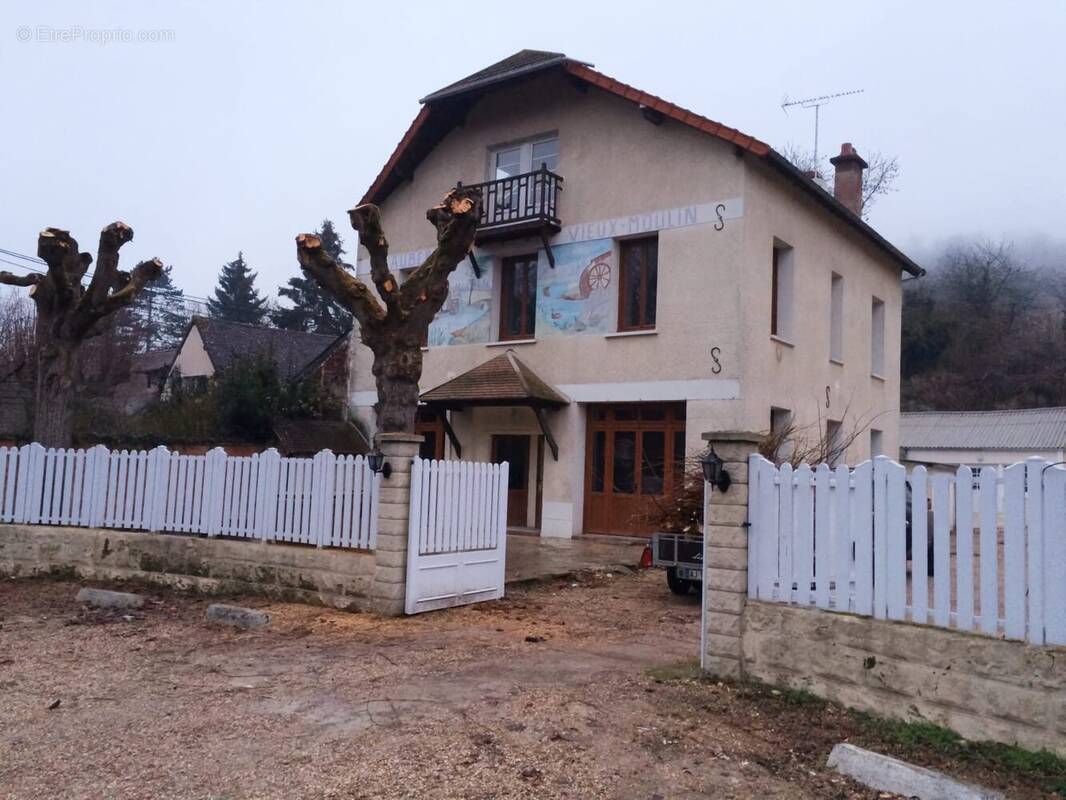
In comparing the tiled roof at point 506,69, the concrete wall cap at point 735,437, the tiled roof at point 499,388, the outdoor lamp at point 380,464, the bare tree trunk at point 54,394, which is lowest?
the outdoor lamp at point 380,464

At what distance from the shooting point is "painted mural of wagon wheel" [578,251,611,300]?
17656mm

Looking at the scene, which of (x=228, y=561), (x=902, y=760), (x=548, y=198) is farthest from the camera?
(x=548, y=198)

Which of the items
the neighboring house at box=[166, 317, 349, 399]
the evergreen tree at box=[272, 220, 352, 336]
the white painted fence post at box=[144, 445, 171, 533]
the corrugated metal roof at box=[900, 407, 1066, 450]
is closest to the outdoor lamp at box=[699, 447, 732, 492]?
the white painted fence post at box=[144, 445, 171, 533]

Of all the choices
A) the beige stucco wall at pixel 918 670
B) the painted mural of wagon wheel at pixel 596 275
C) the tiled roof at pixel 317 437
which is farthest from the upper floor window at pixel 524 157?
the beige stucco wall at pixel 918 670

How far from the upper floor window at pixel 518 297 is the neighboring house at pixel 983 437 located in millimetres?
17813

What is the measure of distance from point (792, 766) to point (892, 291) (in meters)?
20.4

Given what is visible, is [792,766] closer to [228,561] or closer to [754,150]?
[228,561]

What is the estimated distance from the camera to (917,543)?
543 centimetres

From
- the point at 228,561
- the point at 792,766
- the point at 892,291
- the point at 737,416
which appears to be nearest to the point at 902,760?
the point at 792,766

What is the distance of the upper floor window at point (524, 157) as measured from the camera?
62.5ft

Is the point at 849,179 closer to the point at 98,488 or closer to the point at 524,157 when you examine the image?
the point at 524,157

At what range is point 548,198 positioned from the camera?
1830cm

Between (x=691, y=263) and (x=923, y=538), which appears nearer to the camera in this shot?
(x=923, y=538)

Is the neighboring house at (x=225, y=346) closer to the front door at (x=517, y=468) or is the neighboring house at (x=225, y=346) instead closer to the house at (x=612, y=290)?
the house at (x=612, y=290)
